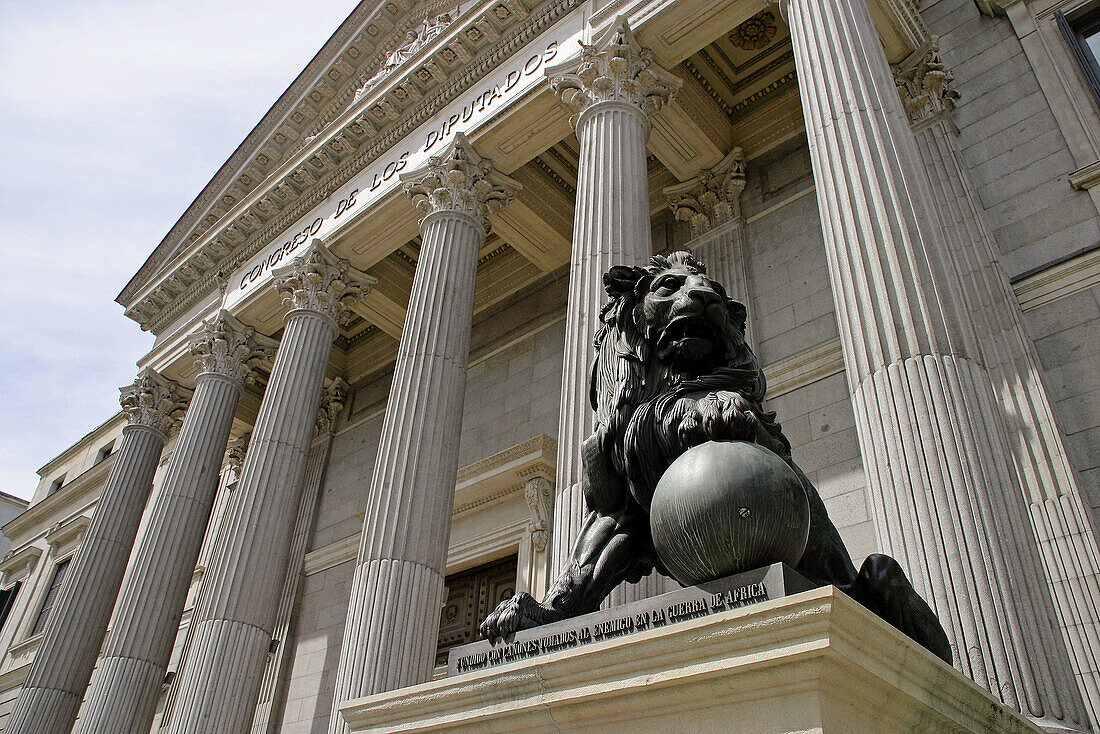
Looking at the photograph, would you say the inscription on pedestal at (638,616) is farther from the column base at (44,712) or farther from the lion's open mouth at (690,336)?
the column base at (44,712)

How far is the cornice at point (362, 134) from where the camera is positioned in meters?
15.0

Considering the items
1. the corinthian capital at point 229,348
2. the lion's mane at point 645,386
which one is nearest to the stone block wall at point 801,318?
the lion's mane at point 645,386

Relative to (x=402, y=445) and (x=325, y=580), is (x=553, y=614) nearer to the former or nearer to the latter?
(x=402, y=445)

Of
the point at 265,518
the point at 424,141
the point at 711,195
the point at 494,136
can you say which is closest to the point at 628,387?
the point at 494,136

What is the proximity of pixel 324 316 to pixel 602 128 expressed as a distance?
7101mm

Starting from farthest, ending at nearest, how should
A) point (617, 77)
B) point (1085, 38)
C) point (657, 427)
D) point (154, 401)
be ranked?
1. point (154, 401)
2. point (617, 77)
3. point (1085, 38)
4. point (657, 427)

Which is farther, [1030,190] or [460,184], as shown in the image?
[460,184]

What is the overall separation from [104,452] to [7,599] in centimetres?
619

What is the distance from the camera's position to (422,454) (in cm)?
1130

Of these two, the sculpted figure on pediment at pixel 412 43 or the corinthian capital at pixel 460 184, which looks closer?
the corinthian capital at pixel 460 184

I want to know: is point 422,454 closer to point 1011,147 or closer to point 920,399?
point 920,399

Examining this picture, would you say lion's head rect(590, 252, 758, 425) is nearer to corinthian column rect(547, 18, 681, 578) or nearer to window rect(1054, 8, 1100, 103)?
corinthian column rect(547, 18, 681, 578)

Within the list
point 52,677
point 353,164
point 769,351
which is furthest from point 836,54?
point 52,677

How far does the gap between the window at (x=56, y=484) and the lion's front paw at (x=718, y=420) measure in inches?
1330
